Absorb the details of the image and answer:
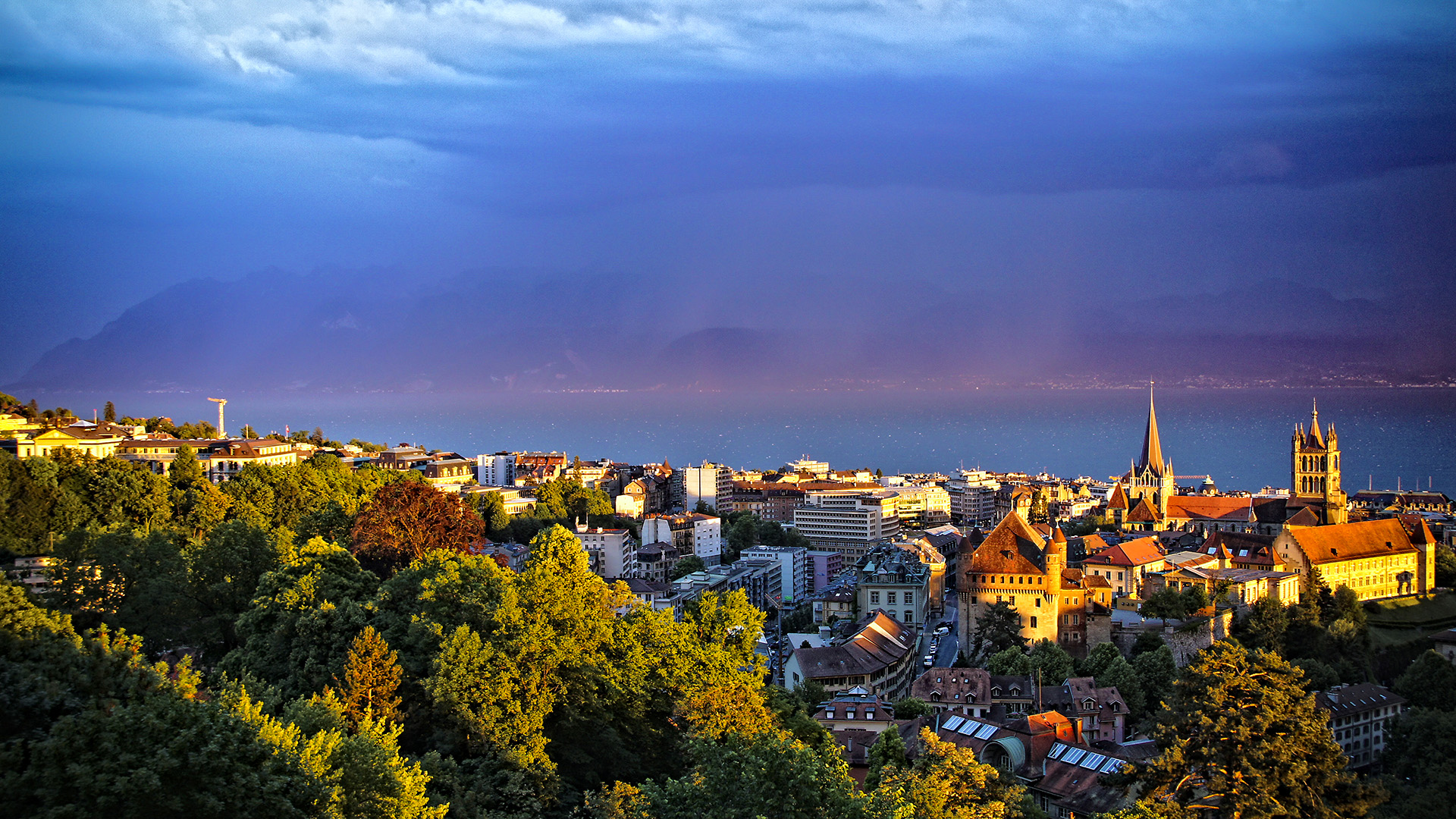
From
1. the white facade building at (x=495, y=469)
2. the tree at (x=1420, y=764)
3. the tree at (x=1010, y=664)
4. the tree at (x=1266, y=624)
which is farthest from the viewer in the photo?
the white facade building at (x=495, y=469)

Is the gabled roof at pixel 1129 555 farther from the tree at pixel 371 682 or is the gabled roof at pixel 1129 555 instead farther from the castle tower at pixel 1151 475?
the tree at pixel 371 682

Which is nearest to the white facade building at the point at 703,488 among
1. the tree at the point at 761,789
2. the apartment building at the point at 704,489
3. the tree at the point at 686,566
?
the apartment building at the point at 704,489

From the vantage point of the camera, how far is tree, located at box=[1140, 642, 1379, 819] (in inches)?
575

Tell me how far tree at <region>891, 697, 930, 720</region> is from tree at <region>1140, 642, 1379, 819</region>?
13891mm

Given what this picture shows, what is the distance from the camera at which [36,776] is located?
976cm

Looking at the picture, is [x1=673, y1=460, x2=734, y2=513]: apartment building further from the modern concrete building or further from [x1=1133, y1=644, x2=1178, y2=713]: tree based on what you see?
[x1=1133, y1=644, x2=1178, y2=713]: tree

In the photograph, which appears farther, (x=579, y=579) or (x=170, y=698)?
(x=579, y=579)

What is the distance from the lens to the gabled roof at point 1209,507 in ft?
179

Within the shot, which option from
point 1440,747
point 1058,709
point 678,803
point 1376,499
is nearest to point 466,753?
point 678,803

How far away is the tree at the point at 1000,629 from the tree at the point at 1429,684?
10.8m

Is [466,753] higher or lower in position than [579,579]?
lower

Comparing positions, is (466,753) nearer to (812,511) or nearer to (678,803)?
(678,803)

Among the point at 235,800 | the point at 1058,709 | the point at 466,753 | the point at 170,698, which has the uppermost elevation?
the point at 170,698

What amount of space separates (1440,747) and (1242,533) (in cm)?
1905
